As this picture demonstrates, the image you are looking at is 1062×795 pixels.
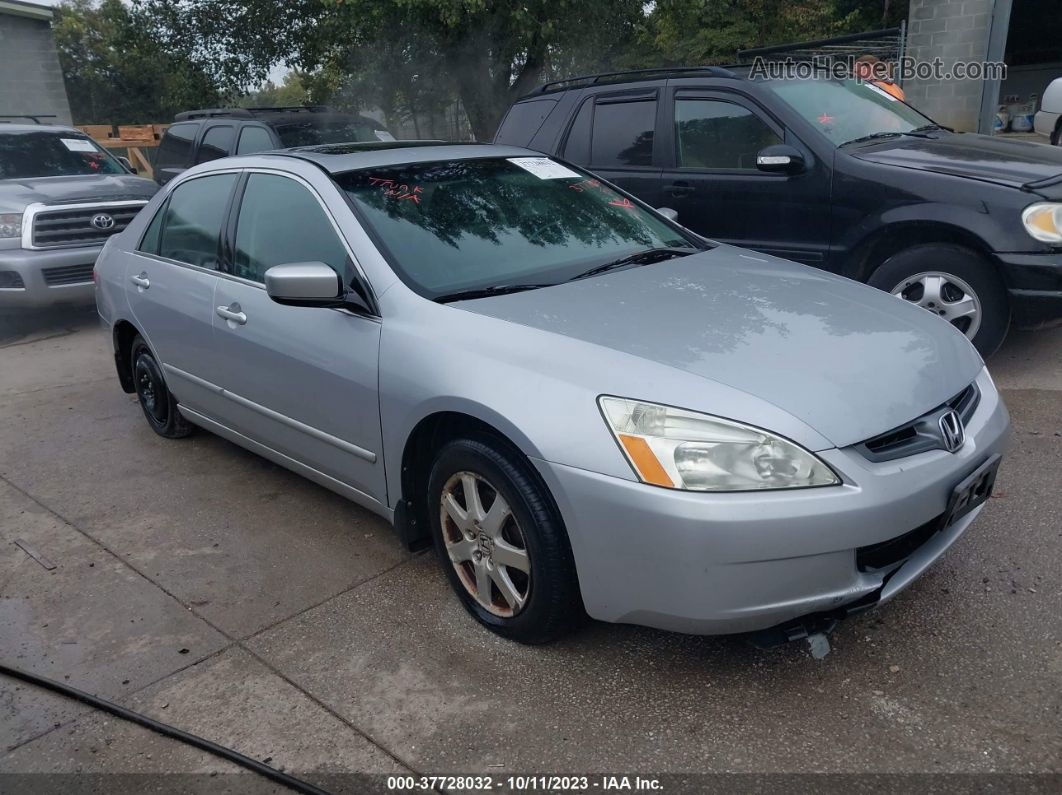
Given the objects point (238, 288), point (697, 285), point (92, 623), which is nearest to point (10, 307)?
point (238, 288)

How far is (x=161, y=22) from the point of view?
16000 millimetres

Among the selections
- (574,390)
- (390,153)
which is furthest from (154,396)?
(574,390)

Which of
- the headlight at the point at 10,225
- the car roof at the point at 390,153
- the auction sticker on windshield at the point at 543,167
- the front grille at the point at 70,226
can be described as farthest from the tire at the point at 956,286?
the headlight at the point at 10,225

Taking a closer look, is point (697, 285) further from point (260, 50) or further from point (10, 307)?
point (260, 50)

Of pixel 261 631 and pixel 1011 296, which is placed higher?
pixel 1011 296

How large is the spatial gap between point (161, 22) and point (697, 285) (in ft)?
51.3

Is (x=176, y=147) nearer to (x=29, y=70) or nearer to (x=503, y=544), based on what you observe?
(x=503, y=544)

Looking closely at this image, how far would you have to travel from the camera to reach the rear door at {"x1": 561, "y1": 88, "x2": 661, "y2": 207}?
6.30m

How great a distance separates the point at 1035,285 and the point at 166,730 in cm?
460

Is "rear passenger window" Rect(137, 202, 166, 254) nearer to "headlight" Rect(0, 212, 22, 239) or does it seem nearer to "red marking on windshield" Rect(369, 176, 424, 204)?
"red marking on windshield" Rect(369, 176, 424, 204)

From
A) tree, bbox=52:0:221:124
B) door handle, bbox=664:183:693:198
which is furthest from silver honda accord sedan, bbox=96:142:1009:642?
tree, bbox=52:0:221:124

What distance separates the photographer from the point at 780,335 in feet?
9.59

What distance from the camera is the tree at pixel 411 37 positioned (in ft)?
42.4

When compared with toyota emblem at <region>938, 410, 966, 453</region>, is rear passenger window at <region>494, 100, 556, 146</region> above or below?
above
